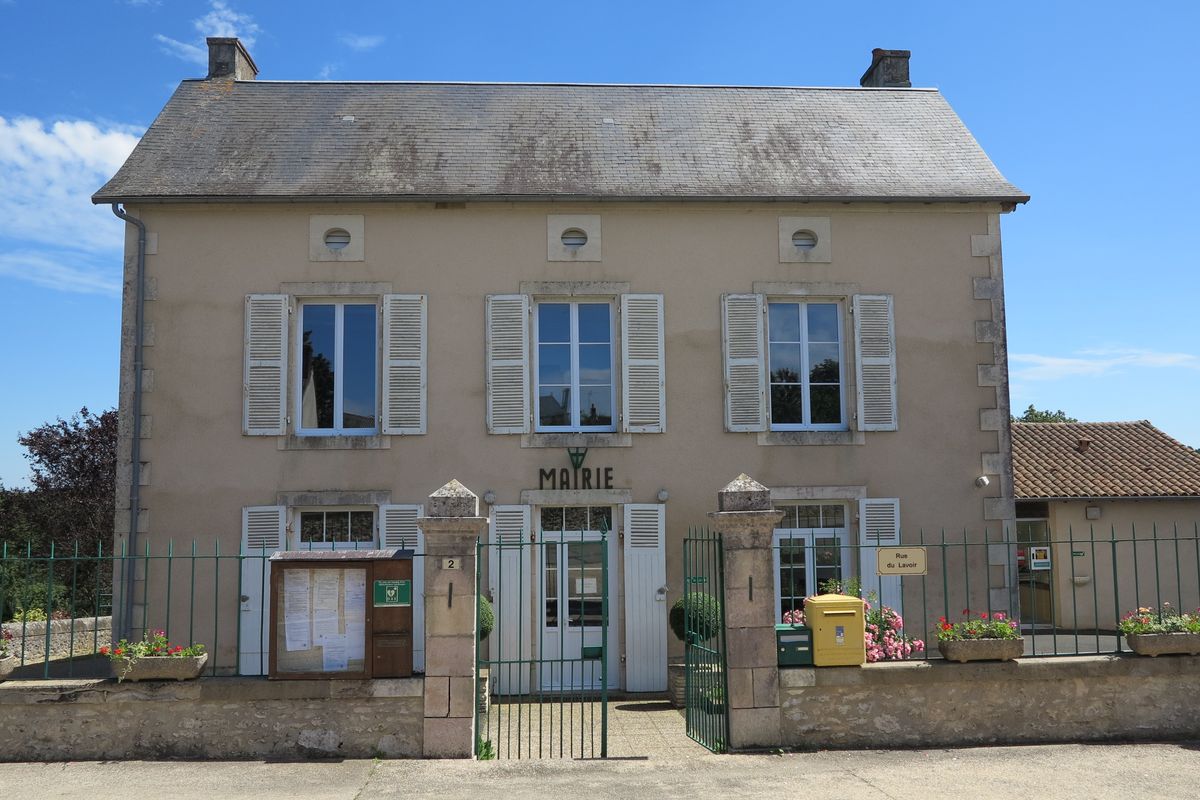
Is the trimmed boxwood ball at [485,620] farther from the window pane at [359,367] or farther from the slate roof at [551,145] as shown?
the slate roof at [551,145]

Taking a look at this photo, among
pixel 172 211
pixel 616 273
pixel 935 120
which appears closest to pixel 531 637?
pixel 616 273

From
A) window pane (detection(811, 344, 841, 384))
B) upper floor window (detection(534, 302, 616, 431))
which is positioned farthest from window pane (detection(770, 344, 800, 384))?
upper floor window (detection(534, 302, 616, 431))

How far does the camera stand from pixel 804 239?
36.3ft

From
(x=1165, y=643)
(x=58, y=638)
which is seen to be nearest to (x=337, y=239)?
(x=58, y=638)

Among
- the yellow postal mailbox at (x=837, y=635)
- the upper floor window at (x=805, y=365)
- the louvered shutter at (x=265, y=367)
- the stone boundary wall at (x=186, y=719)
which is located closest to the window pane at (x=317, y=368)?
the louvered shutter at (x=265, y=367)

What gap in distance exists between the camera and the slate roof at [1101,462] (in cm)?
1564

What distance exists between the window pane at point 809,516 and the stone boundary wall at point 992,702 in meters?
3.52

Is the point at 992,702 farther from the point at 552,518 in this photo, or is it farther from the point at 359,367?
the point at 359,367

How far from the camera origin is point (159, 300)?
10.6 metres

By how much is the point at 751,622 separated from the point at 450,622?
199 centimetres

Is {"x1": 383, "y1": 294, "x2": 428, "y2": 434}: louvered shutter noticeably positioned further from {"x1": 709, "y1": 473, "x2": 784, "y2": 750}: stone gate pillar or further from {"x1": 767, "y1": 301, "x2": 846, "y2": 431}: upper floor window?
{"x1": 709, "y1": 473, "x2": 784, "y2": 750}: stone gate pillar

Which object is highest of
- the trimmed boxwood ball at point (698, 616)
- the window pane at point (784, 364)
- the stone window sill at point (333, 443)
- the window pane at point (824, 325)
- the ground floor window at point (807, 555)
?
the window pane at point (824, 325)

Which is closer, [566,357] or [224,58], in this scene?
[566,357]

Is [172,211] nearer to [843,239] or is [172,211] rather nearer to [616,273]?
[616,273]
